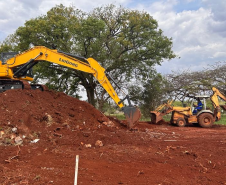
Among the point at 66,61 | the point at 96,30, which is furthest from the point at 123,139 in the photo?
the point at 96,30

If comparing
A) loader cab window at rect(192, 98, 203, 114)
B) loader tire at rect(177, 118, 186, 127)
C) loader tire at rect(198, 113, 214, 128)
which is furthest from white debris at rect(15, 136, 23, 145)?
loader cab window at rect(192, 98, 203, 114)

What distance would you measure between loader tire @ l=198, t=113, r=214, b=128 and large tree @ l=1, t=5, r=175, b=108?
21.0 feet

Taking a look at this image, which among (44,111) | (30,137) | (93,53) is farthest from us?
(93,53)

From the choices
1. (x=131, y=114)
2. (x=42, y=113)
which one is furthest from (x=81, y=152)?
(x=131, y=114)

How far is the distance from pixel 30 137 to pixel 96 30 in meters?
11.0

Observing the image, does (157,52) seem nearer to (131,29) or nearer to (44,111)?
(131,29)

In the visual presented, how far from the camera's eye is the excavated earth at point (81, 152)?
16.7 ft

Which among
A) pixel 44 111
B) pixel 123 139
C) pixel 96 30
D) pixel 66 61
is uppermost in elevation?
pixel 96 30

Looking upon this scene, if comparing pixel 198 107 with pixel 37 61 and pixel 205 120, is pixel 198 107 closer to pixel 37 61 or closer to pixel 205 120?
pixel 205 120

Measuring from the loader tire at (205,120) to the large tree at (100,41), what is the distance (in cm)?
640

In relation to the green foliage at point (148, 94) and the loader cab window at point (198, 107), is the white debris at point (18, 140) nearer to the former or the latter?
the loader cab window at point (198, 107)

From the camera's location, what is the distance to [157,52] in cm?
1933

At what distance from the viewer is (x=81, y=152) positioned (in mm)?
7012

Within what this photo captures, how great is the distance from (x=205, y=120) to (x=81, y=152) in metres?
10.2
